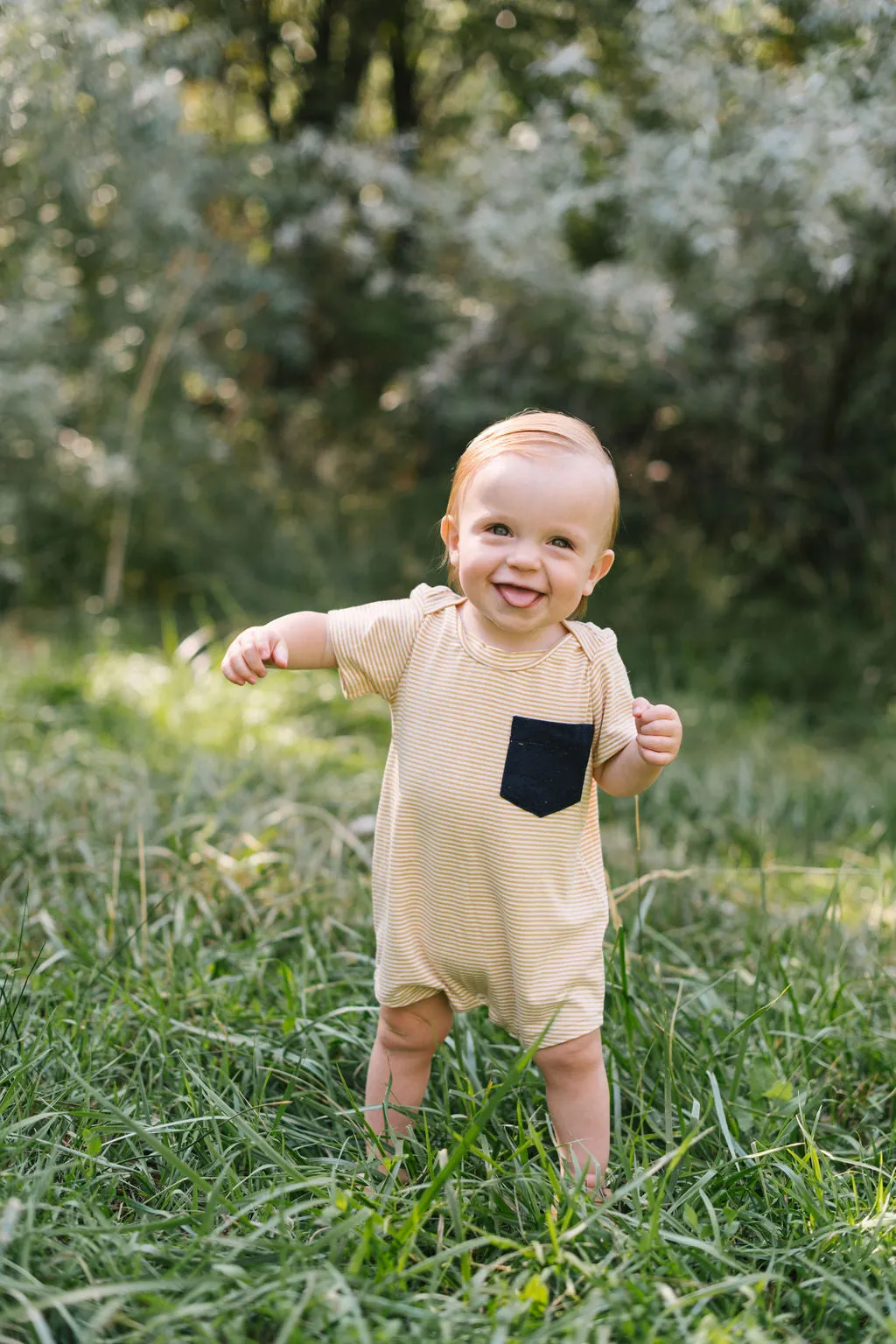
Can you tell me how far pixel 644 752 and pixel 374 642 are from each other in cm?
43

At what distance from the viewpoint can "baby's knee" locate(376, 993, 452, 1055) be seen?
183 centimetres

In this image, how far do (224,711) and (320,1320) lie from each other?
268cm

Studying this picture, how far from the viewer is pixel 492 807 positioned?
168 cm

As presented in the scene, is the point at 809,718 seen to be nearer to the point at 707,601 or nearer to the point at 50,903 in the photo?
the point at 707,601

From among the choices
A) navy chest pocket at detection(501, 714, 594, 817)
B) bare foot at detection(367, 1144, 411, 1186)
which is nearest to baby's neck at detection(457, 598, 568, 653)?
navy chest pocket at detection(501, 714, 594, 817)

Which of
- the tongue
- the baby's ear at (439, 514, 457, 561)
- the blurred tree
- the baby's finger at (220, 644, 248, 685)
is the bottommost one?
the baby's finger at (220, 644, 248, 685)

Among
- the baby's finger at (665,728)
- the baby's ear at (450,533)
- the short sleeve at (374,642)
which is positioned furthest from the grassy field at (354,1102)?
the baby's ear at (450,533)

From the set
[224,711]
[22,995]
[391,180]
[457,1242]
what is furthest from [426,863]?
[391,180]

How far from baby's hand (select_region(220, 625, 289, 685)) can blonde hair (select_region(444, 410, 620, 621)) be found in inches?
11.6

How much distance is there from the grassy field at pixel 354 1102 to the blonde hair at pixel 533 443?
0.80m

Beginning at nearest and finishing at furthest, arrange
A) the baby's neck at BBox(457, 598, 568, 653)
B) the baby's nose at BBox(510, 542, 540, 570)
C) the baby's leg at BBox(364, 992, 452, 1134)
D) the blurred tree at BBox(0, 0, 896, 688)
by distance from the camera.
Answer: the baby's nose at BBox(510, 542, 540, 570), the baby's neck at BBox(457, 598, 568, 653), the baby's leg at BBox(364, 992, 452, 1134), the blurred tree at BBox(0, 0, 896, 688)

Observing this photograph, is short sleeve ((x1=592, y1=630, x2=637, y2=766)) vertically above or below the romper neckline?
below

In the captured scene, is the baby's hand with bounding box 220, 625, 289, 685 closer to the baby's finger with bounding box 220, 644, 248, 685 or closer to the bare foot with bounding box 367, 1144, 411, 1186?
the baby's finger with bounding box 220, 644, 248, 685

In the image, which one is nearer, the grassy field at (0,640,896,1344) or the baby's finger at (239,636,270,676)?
the grassy field at (0,640,896,1344)
